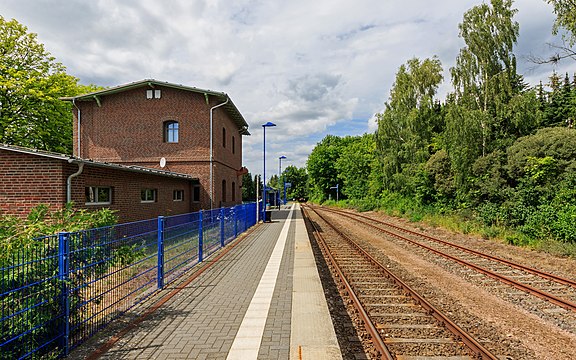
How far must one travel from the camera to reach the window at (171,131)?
74.1 feet

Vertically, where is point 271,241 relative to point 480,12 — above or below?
below

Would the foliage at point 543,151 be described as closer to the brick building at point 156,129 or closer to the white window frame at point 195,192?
the brick building at point 156,129

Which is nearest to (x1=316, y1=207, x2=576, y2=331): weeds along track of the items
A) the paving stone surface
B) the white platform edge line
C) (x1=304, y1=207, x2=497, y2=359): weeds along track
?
(x1=304, y1=207, x2=497, y2=359): weeds along track

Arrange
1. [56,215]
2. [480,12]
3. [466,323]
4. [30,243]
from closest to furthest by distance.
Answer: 1. [30,243]
2. [466,323]
3. [56,215]
4. [480,12]

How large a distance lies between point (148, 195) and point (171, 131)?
7733 mm

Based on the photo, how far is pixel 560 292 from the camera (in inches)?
297

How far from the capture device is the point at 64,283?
4.04 metres

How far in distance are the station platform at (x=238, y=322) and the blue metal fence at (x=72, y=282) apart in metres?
0.52

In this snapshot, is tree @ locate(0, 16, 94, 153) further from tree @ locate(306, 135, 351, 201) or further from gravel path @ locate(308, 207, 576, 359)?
tree @ locate(306, 135, 351, 201)

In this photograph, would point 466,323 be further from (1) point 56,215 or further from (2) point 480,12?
(2) point 480,12

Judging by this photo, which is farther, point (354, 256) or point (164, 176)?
point (164, 176)

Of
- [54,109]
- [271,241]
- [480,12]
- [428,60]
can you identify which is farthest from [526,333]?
[54,109]

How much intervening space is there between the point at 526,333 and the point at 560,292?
10.2ft

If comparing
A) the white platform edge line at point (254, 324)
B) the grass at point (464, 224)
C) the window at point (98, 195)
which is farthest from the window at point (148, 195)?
the grass at point (464, 224)
